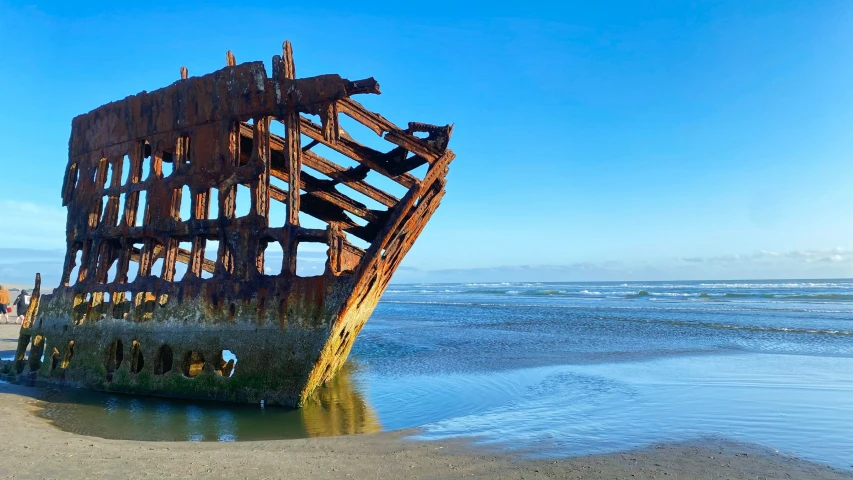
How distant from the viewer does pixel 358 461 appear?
4848 mm

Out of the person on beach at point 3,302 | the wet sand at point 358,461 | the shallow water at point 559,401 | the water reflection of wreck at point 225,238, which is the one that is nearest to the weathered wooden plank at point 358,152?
the water reflection of wreck at point 225,238

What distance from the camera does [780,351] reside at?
12.5m

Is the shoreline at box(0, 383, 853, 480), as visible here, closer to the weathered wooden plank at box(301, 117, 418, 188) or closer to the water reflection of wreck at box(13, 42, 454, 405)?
the water reflection of wreck at box(13, 42, 454, 405)

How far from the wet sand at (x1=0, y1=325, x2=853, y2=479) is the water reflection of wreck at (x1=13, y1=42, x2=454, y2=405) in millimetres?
1497

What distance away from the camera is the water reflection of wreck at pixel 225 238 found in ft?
21.8

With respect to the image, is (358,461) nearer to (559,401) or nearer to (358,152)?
(559,401)

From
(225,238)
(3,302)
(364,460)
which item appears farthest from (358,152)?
(3,302)

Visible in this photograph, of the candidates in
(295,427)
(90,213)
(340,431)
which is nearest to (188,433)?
(295,427)

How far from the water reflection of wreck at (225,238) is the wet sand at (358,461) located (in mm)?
1497

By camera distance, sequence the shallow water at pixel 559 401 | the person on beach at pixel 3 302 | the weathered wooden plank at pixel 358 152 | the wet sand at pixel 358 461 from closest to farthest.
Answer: the wet sand at pixel 358 461 < the shallow water at pixel 559 401 < the weathered wooden plank at pixel 358 152 < the person on beach at pixel 3 302

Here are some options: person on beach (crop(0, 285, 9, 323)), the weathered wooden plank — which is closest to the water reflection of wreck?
the weathered wooden plank

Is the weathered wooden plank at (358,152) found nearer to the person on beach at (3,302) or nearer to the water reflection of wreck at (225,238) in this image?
the water reflection of wreck at (225,238)

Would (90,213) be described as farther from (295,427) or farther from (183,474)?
(183,474)

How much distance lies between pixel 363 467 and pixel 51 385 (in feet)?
20.7
